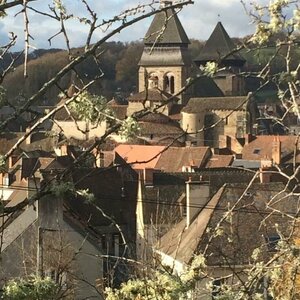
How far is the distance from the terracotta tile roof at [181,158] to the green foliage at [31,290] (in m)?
33.0

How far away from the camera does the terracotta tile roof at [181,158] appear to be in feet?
122

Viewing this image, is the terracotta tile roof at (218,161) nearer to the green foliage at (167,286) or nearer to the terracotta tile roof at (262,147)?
the terracotta tile roof at (262,147)

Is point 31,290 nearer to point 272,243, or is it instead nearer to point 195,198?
point 272,243

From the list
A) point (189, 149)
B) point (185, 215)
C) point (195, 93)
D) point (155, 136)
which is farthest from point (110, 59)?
point (185, 215)

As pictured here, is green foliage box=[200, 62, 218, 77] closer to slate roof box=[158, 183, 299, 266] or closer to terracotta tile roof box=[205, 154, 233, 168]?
slate roof box=[158, 183, 299, 266]

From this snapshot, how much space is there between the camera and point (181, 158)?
1506 inches

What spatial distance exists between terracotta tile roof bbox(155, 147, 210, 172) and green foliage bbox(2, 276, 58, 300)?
108 ft

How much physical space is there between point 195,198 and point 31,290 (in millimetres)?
15059

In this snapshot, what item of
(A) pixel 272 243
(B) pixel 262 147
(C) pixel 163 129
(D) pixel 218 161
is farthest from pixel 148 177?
(C) pixel 163 129

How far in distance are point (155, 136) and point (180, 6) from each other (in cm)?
5153

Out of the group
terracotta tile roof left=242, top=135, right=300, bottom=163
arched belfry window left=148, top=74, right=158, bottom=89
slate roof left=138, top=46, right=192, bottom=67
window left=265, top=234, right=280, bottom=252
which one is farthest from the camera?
slate roof left=138, top=46, right=192, bottom=67

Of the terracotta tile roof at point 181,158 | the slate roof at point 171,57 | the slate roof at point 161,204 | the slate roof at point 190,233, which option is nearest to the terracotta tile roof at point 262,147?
the terracotta tile roof at point 181,158

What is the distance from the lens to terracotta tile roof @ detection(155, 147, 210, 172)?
3709 centimetres

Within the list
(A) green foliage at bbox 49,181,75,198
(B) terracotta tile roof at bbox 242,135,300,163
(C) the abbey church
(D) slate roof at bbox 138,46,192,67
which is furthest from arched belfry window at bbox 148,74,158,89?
(D) slate roof at bbox 138,46,192,67
